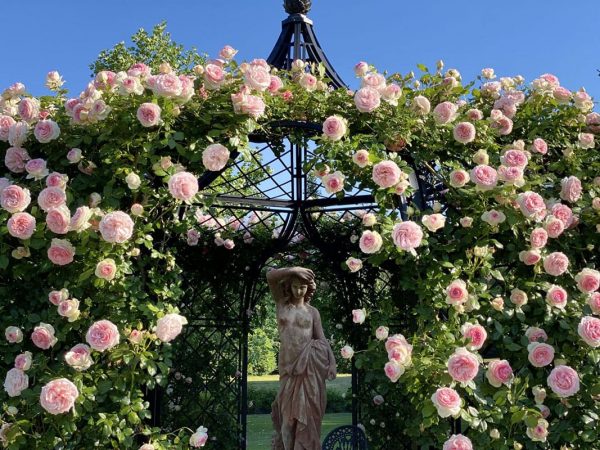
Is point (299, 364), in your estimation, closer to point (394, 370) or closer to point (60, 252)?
point (394, 370)

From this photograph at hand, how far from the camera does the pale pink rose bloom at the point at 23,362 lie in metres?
3.12

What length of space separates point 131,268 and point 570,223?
2438 mm

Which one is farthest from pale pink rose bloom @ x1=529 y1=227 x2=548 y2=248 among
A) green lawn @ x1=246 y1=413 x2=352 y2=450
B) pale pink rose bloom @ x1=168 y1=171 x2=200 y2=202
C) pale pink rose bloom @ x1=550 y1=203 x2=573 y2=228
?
green lawn @ x1=246 y1=413 x2=352 y2=450

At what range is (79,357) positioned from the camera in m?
3.06

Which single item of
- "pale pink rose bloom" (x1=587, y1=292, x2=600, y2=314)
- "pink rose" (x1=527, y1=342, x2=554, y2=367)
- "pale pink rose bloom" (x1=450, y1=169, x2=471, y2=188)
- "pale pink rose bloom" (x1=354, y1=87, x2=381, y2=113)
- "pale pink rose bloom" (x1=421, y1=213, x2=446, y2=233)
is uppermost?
"pale pink rose bloom" (x1=354, y1=87, x2=381, y2=113)

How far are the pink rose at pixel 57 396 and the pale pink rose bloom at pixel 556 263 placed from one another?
8.14ft

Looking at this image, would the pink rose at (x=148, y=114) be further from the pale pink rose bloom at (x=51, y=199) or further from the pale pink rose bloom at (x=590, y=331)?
the pale pink rose bloom at (x=590, y=331)

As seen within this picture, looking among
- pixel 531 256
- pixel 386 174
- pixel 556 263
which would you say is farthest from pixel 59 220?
pixel 556 263

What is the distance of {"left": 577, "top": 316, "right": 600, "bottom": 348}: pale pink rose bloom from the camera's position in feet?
10.4

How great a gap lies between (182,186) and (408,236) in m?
1.15

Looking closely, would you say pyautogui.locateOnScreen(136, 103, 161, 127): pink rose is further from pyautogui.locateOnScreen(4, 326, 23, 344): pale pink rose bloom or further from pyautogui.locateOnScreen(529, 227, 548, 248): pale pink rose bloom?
pyautogui.locateOnScreen(529, 227, 548, 248): pale pink rose bloom

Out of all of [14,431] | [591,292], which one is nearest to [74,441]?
[14,431]

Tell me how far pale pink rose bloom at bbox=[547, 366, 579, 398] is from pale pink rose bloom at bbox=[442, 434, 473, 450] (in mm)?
531

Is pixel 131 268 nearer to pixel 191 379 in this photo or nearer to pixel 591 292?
pixel 591 292
